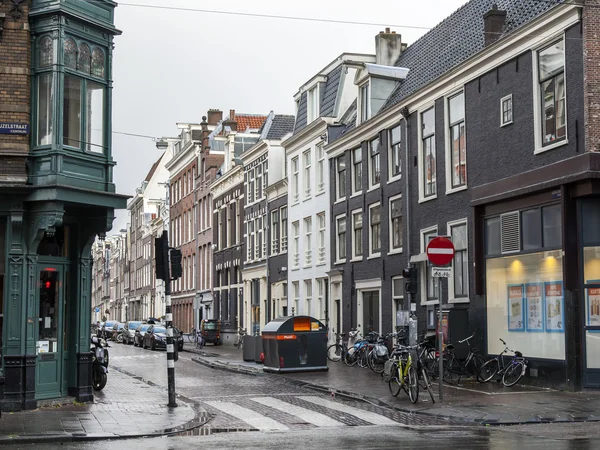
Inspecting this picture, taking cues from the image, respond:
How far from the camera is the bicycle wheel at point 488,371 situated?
22391 millimetres

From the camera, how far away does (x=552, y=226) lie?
20.9 meters

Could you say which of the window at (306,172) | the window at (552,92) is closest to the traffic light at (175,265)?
the window at (552,92)

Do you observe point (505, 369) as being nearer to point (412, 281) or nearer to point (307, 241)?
point (412, 281)

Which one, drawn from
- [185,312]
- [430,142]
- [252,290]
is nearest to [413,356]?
[430,142]

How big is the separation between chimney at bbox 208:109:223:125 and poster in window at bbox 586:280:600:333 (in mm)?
53841

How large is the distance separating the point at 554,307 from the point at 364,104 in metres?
15.6

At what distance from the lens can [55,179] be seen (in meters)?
16.5

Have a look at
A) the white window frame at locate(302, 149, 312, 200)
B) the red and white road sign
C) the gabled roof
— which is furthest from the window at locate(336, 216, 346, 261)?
the red and white road sign

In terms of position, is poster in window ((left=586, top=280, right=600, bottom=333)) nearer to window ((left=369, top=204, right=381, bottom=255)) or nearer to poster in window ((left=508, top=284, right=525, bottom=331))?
poster in window ((left=508, top=284, right=525, bottom=331))

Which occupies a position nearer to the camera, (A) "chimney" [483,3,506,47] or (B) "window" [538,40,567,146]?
(B) "window" [538,40,567,146]

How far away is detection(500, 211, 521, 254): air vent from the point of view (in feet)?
73.7

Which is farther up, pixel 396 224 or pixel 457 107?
pixel 457 107

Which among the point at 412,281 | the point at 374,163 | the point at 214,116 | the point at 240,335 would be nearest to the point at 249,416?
the point at 412,281

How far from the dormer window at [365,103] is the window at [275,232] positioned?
40.8 feet
